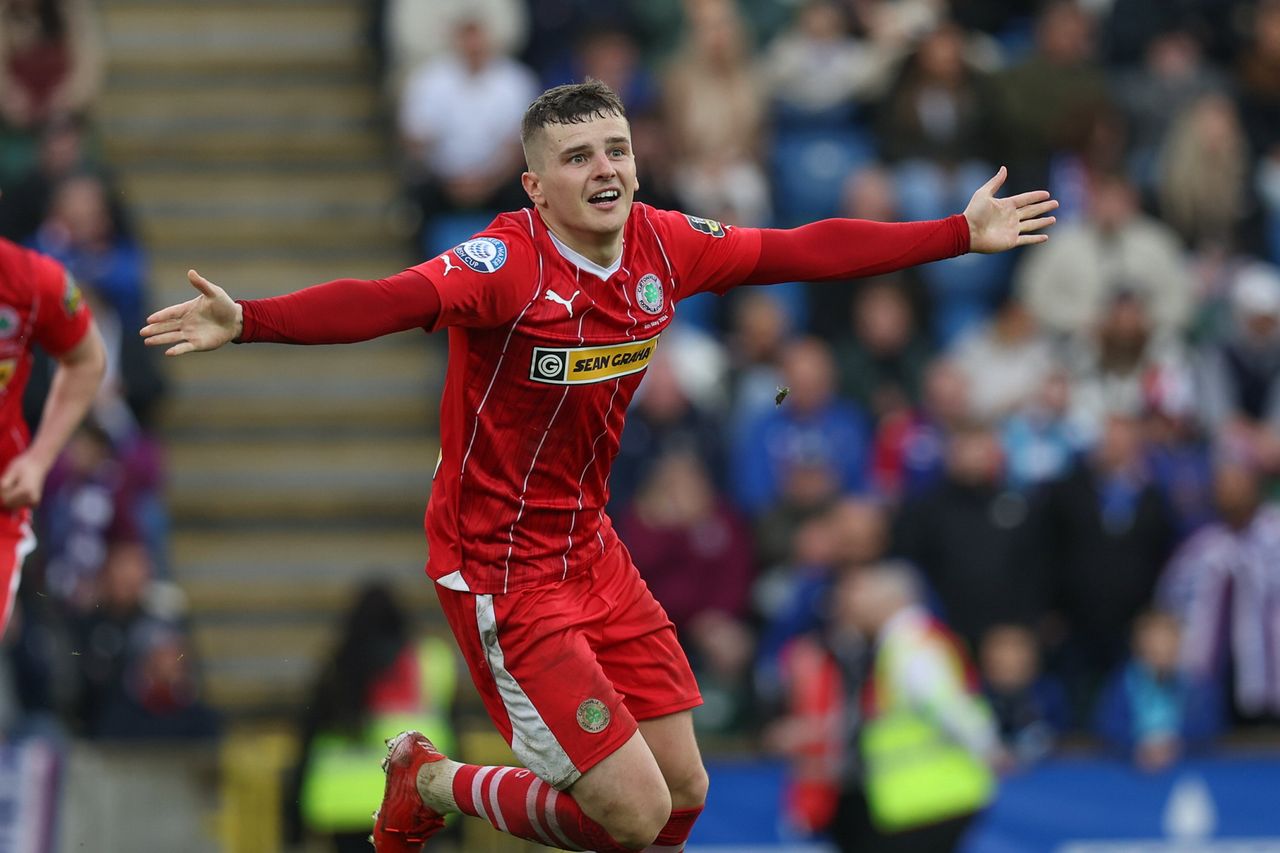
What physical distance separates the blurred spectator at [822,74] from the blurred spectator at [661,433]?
8.61 feet

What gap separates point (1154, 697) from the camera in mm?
12516

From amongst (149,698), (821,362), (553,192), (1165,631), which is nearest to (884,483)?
(821,362)

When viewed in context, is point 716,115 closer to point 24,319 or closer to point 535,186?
point 24,319

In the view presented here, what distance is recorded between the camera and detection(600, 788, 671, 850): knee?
24.9 feet

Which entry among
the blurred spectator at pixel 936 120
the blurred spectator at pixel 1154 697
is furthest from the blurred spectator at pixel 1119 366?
the blurred spectator at pixel 1154 697

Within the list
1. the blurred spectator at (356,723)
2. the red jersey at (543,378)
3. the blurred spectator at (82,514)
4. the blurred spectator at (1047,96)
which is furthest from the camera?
the blurred spectator at (1047,96)

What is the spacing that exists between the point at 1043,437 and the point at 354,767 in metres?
4.84

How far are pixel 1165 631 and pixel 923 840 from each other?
202 centimetres

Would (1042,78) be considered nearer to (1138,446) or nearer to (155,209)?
(1138,446)

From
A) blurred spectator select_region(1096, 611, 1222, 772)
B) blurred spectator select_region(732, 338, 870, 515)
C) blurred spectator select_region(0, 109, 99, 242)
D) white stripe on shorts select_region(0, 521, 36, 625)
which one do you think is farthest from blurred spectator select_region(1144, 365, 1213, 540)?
white stripe on shorts select_region(0, 521, 36, 625)

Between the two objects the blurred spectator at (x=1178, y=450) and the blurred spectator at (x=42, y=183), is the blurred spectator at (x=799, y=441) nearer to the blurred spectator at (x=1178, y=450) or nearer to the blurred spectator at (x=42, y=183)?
the blurred spectator at (x=1178, y=450)

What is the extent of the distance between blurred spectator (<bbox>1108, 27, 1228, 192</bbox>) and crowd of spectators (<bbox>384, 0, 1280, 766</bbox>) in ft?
0.07

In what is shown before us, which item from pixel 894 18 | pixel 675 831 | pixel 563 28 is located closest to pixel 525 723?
pixel 675 831

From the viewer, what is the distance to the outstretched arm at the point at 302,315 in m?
6.61
